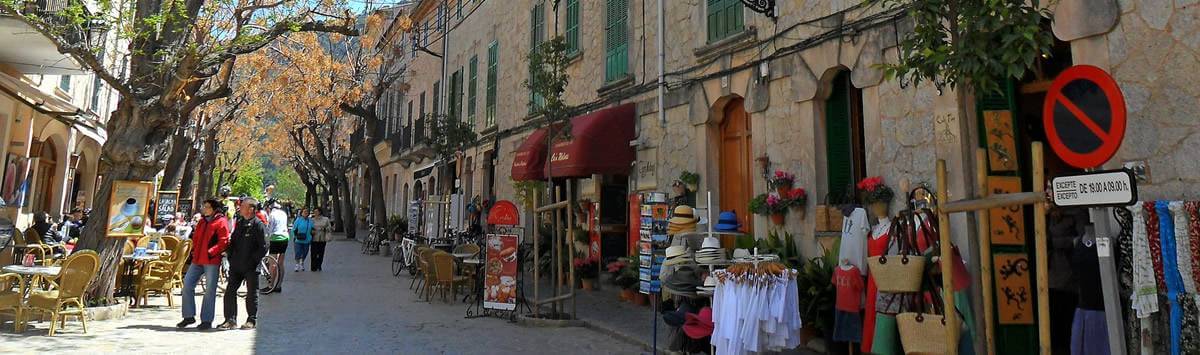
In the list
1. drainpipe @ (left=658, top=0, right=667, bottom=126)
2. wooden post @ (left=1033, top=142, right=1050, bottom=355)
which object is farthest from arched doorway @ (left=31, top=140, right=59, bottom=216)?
wooden post @ (left=1033, top=142, right=1050, bottom=355)

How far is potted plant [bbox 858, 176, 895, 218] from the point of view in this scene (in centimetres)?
666

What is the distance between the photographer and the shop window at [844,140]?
7734 mm

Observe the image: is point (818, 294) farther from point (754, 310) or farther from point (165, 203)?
point (165, 203)

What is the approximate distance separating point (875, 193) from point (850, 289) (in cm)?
126

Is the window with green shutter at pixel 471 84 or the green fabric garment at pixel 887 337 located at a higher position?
the window with green shutter at pixel 471 84

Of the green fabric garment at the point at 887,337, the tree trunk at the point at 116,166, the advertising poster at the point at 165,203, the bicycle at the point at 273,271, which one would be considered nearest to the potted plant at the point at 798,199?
the green fabric garment at the point at 887,337

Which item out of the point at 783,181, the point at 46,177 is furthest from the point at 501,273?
Answer: the point at 46,177

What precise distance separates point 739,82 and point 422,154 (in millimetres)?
17380

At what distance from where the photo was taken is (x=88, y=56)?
8.05 metres

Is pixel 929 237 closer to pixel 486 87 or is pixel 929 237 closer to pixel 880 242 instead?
pixel 880 242

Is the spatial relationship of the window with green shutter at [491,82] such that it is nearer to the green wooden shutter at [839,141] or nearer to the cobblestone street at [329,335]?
the cobblestone street at [329,335]

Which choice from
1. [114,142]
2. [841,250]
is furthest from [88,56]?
[841,250]

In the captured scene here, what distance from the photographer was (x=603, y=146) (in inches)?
445

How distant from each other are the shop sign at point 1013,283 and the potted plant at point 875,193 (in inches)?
41.9
